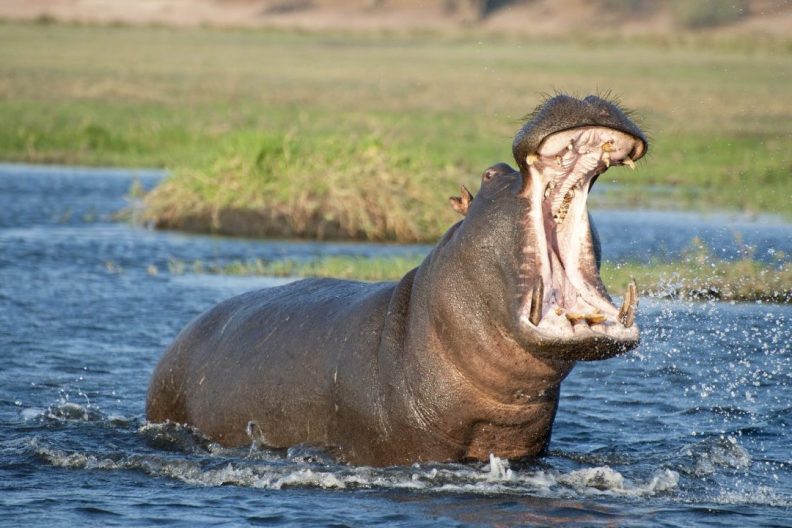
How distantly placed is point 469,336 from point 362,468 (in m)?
0.89

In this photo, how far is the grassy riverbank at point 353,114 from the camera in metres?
17.4

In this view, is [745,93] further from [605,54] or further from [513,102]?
[605,54]

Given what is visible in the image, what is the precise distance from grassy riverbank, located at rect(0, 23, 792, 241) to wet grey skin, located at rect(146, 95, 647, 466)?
48 centimetres

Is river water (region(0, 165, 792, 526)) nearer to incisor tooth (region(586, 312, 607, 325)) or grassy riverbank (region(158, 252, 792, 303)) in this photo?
grassy riverbank (region(158, 252, 792, 303))

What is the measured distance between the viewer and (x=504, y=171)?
6066 mm

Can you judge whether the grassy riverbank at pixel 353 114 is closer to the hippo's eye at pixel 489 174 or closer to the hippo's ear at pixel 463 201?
the hippo's eye at pixel 489 174

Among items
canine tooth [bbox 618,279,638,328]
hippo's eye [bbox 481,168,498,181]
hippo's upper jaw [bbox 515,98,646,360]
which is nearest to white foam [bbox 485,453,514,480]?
hippo's upper jaw [bbox 515,98,646,360]

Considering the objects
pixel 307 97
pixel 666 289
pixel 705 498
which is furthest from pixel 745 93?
pixel 705 498

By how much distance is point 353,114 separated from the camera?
33.7 m

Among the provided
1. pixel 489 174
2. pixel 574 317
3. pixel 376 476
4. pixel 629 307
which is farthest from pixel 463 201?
pixel 376 476

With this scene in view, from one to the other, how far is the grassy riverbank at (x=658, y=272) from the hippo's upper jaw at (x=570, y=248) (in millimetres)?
4755

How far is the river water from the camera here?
6242 millimetres

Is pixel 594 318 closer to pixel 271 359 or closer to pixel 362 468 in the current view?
pixel 362 468

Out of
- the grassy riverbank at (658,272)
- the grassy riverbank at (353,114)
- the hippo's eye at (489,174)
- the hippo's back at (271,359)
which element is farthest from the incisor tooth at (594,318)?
the grassy riverbank at (658,272)
